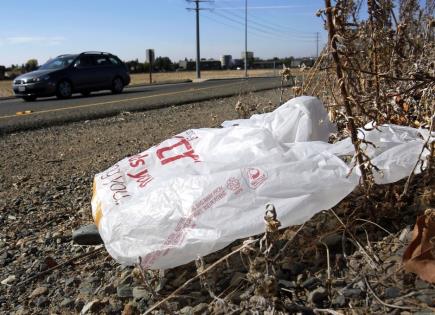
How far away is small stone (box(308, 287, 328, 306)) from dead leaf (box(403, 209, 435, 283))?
267mm

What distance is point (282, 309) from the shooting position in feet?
4.72

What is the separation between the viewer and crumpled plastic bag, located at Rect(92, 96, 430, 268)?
1660 mm

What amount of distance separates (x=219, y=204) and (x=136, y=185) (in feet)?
1.45

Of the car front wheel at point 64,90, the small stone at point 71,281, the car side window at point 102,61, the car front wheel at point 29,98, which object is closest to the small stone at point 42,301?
the small stone at point 71,281

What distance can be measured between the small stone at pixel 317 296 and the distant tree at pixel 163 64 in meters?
65.5

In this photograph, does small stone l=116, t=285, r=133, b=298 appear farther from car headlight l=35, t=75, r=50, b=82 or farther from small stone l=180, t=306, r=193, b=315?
car headlight l=35, t=75, r=50, b=82

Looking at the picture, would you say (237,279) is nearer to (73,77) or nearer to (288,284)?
(288,284)

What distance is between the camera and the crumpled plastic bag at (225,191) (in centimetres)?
166

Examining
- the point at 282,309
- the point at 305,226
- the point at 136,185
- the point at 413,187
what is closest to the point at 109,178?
the point at 136,185

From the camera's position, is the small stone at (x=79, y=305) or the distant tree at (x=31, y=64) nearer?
the small stone at (x=79, y=305)

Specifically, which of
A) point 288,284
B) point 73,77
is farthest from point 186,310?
point 73,77

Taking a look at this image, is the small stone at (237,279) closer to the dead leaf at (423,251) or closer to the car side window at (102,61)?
the dead leaf at (423,251)

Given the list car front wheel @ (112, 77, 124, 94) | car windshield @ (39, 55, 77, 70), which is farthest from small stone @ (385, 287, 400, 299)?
car front wheel @ (112, 77, 124, 94)

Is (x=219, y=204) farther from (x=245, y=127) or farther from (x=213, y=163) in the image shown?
(x=245, y=127)
